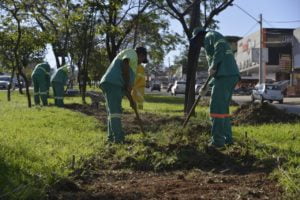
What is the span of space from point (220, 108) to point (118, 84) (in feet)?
5.74

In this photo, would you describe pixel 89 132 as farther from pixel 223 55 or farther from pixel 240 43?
pixel 240 43

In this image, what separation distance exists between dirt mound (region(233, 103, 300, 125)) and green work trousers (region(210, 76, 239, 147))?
436 centimetres

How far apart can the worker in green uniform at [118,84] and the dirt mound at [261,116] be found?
179 inches

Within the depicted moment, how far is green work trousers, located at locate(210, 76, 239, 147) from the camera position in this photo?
27.2 feet

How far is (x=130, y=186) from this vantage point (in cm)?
598

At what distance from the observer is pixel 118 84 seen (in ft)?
28.9

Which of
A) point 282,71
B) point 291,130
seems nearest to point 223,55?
point 291,130

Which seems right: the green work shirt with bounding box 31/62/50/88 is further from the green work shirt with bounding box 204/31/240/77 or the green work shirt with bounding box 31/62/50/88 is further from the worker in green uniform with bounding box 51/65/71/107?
the green work shirt with bounding box 204/31/240/77

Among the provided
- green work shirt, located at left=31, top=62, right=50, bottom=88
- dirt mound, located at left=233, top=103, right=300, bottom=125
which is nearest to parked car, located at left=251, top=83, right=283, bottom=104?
green work shirt, located at left=31, top=62, right=50, bottom=88

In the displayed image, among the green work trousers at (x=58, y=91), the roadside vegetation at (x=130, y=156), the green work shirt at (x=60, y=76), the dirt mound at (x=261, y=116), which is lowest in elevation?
the roadside vegetation at (x=130, y=156)

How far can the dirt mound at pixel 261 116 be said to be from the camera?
12872 millimetres

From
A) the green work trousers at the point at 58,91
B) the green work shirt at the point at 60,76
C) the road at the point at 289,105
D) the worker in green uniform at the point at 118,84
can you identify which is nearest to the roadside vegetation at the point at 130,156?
the worker in green uniform at the point at 118,84

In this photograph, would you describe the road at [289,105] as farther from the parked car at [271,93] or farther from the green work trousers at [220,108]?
the green work trousers at [220,108]

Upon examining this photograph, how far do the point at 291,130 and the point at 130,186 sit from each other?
5.58 m
